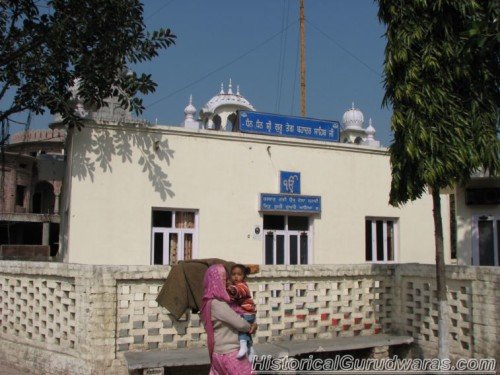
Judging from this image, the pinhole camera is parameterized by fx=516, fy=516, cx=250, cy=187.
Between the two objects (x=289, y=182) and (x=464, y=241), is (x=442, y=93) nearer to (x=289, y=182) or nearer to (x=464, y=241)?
(x=289, y=182)

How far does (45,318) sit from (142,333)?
1.47 meters

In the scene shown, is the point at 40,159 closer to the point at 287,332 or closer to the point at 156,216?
the point at 156,216

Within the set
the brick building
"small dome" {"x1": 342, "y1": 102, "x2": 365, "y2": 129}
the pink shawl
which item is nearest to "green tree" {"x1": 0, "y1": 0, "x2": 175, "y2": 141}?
the pink shawl

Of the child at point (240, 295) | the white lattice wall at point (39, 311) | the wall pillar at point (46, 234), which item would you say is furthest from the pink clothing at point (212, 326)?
the wall pillar at point (46, 234)

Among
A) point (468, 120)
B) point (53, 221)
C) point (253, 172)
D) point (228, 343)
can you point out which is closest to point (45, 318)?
point (228, 343)

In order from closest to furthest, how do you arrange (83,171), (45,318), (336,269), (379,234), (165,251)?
Result: (45,318) → (336,269) → (83,171) → (165,251) → (379,234)

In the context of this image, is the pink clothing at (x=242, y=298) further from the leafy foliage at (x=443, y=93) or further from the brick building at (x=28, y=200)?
Result: the brick building at (x=28, y=200)

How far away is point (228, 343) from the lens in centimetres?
434

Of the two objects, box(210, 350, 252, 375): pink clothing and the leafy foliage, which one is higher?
the leafy foliage

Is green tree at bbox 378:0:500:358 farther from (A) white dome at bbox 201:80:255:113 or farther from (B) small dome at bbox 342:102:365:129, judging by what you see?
(B) small dome at bbox 342:102:365:129

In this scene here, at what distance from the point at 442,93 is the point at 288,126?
306 inches

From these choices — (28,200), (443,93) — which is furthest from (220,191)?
(28,200)

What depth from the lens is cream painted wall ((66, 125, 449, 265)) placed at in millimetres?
11516

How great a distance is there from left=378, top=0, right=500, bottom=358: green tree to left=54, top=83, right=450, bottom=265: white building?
22.8 ft
